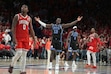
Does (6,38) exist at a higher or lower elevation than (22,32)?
higher

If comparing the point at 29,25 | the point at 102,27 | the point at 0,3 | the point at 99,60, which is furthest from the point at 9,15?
the point at 29,25

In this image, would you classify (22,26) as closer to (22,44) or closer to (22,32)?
(22,32)

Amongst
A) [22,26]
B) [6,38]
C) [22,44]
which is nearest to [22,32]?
[22,26]

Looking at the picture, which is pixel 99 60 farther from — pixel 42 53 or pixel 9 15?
pixel 9 15

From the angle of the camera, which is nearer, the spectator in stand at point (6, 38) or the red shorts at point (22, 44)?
the red shorts at point (22, 44)

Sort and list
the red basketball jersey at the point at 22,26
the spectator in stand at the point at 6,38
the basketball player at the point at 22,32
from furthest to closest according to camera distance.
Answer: the spectator in stand at the point at 6,38 < the red basketball jersey at the point at 22,26 < the basketball player at the point at 22,32

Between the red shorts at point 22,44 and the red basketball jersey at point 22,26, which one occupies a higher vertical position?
the red basketball jersey at point 22,26

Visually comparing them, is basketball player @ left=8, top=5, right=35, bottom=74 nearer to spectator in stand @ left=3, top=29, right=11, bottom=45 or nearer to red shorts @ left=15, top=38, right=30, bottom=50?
red shorts @ left=15, top=38, right=30, bottom=50

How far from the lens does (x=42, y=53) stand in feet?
79.7

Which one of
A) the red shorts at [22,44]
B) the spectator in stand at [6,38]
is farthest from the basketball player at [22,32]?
the spectator in stand at [6,38]

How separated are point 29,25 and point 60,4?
22698 mm

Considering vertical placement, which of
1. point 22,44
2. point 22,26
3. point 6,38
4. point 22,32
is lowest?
point 22,44

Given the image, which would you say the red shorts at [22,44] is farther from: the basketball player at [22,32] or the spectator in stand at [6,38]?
the spectator in stand at [6,38]

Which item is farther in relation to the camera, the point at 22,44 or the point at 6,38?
the point at 6,38
